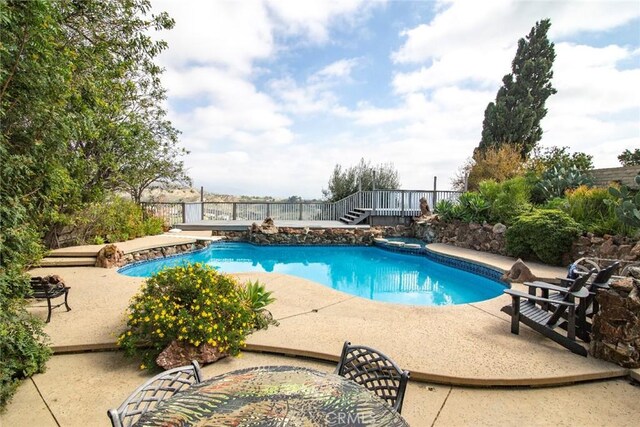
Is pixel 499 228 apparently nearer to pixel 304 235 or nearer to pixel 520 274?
pixel 520 274

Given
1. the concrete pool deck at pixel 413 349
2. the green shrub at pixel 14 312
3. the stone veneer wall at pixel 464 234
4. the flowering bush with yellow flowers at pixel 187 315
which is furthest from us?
the stone veneer wall at pixel 464 234

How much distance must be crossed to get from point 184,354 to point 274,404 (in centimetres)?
187

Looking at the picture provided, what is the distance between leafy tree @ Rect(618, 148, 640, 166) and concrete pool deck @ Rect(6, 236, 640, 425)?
50.9 ft

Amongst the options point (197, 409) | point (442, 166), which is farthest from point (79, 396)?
point (442, 166)

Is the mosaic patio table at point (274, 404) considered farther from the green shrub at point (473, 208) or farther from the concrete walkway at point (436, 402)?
the green shrub at point (473, 208)

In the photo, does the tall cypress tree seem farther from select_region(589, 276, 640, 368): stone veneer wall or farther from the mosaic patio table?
the mosaic patio table

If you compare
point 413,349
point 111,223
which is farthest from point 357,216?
point 413,349

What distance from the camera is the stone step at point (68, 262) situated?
6633mm

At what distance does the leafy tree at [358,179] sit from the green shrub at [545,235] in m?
9.40

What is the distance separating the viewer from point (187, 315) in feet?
9.25

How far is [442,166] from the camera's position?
1811 cm

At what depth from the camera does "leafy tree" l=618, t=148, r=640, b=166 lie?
14484 mm

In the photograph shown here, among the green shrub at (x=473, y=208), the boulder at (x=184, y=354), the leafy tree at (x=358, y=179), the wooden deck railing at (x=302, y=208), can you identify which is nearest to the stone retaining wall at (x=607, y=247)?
the green shrub at (x=473, y=208)

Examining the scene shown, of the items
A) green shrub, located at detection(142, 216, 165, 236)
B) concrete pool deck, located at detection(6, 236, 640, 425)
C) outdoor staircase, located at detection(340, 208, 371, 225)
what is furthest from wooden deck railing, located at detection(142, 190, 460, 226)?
concrete pool deck, located at detection(6, 236, 640, 425)
